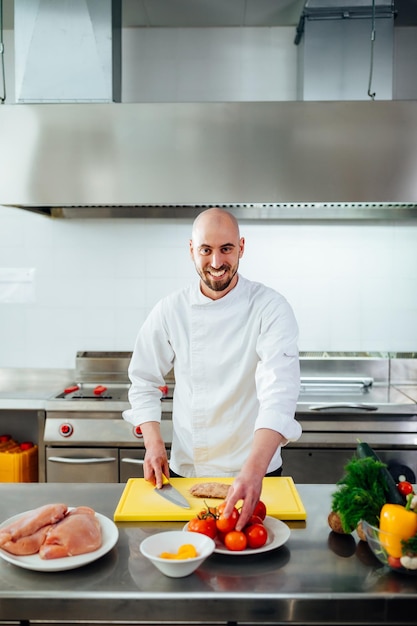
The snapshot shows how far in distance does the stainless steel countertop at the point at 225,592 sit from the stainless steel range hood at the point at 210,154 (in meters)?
1.85

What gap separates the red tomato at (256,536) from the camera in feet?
4.14

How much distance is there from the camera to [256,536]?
4.14ft

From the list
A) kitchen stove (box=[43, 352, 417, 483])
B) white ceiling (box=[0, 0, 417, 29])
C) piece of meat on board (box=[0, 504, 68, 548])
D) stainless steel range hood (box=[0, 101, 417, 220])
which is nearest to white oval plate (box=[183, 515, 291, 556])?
piece of meat on board (box=[0, 504, 68, 548])

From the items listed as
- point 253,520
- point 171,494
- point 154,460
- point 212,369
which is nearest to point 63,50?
point 212,369

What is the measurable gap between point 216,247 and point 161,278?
166cm

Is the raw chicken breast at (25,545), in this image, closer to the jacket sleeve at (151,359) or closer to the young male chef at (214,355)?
the young male chef at (214,355)

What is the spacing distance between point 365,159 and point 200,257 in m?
1.26

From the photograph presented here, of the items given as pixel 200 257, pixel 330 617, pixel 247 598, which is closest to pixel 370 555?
pixel 330 617

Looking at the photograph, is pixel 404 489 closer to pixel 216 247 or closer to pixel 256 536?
pixel 256 536

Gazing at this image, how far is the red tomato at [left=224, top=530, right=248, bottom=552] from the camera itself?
1240mm

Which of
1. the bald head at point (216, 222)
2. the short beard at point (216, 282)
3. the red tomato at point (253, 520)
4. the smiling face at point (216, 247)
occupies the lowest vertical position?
the red tomato at point (253, 520)

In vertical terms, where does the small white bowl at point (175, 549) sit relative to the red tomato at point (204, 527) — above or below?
below

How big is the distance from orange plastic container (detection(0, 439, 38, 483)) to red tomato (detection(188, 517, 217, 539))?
1.97m

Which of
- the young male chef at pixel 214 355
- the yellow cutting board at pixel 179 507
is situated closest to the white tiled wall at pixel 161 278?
the young male chef at pixel 214 355
